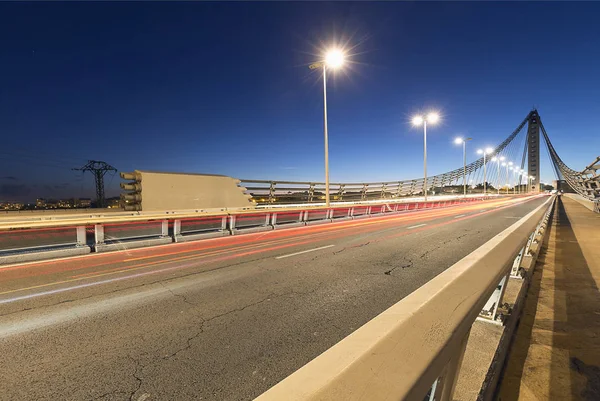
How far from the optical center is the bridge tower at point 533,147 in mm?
123750

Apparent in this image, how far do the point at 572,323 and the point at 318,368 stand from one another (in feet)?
18.4

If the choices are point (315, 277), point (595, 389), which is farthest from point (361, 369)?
point (315, 277)

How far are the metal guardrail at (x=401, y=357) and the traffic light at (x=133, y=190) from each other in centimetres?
1700

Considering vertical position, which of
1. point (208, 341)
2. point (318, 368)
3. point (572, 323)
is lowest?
point (572, 323)

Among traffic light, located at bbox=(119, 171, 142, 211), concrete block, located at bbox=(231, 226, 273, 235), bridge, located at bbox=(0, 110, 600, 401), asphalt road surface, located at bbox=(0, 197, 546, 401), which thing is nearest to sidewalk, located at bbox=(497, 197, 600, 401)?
bridge, located at bbox=(0, 110, 600, 401)

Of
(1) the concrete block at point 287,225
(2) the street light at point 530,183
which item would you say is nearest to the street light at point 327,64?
(1) the concrete block at point 287,225

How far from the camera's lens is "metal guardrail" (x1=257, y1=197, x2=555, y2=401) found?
94 centimetres

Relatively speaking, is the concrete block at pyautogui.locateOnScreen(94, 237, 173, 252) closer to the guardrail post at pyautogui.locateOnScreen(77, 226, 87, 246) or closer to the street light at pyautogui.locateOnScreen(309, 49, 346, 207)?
the guardrail post at pyautogui.locateOnScreen(77, 226, 87, 246)

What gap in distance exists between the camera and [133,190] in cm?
1581

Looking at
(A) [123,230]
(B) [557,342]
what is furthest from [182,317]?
(A) [123,230]

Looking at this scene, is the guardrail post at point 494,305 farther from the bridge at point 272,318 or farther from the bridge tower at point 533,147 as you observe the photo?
the bridge tower at point 533,147

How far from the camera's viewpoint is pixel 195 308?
4336mm

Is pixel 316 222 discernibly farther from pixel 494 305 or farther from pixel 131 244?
pixel 494 305

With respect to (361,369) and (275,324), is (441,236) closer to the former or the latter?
(275,324)
